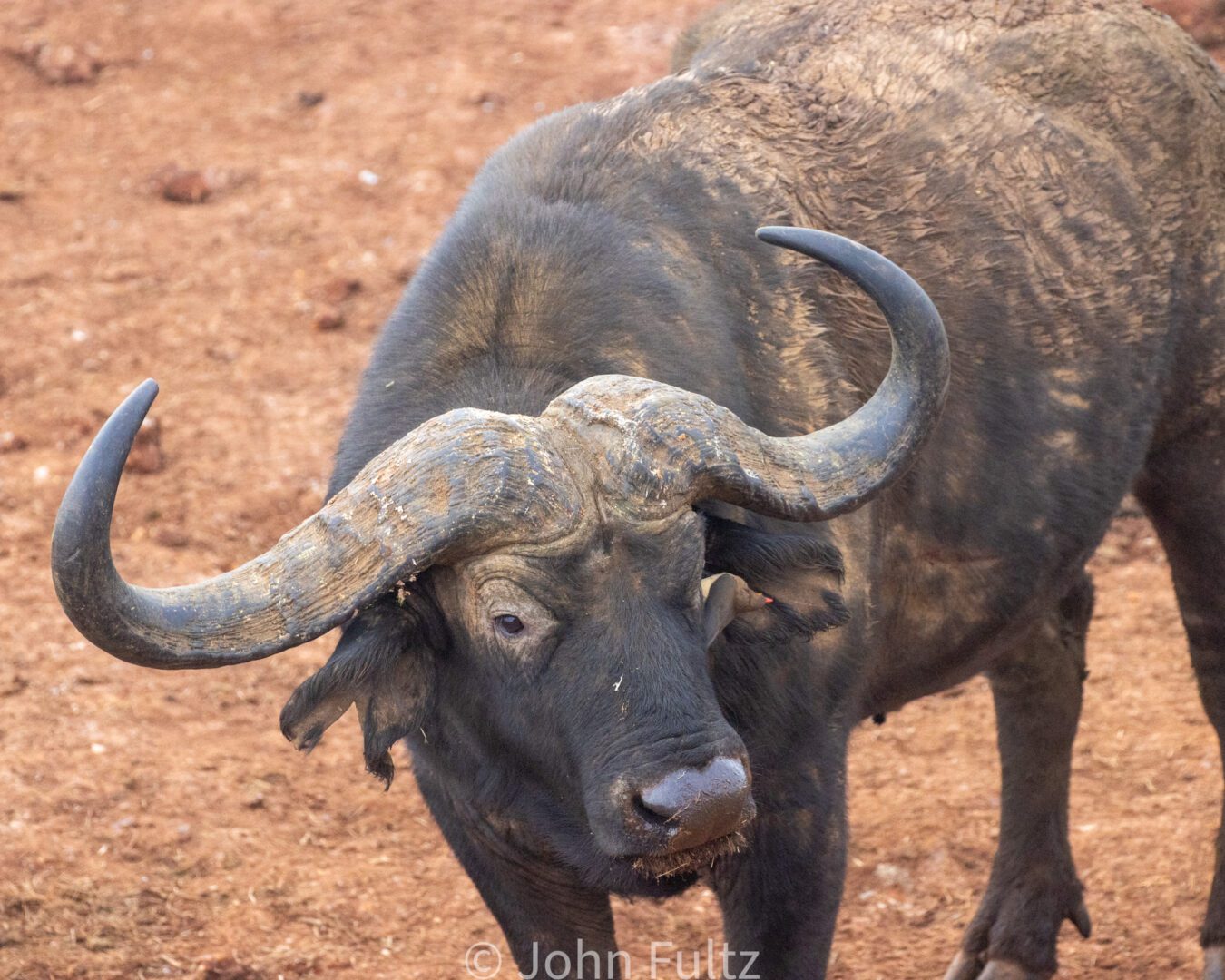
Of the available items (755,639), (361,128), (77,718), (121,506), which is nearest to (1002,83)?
(755,639)

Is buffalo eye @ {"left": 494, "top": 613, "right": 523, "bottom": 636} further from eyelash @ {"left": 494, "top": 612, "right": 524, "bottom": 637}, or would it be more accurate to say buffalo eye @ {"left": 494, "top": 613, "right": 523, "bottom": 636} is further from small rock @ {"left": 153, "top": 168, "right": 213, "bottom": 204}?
small rock @ {"left": 153, "top": 168, "right": 213, "bottom": 204}

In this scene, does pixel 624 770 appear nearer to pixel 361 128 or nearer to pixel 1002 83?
pixel 1002 83

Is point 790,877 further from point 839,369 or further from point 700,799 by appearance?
point 839,369

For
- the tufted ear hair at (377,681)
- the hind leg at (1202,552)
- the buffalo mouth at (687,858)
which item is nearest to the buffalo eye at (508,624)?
the tufted ear hair at (377,681)

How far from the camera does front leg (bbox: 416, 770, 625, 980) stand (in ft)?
15.8

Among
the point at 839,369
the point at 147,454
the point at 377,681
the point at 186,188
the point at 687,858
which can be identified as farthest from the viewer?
the point at 186,188

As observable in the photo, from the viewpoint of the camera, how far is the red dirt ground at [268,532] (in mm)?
6734

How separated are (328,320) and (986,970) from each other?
6199 millimetres

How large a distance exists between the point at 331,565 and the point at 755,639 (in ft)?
4.11

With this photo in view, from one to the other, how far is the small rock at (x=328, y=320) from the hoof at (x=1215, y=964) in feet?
22.1

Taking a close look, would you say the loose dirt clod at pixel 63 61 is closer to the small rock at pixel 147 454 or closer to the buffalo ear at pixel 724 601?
the small rock at pixel 147 454

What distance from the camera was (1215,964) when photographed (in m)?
6.26

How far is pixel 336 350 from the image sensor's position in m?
10.8

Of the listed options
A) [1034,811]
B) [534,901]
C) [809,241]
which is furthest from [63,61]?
[809,241]
